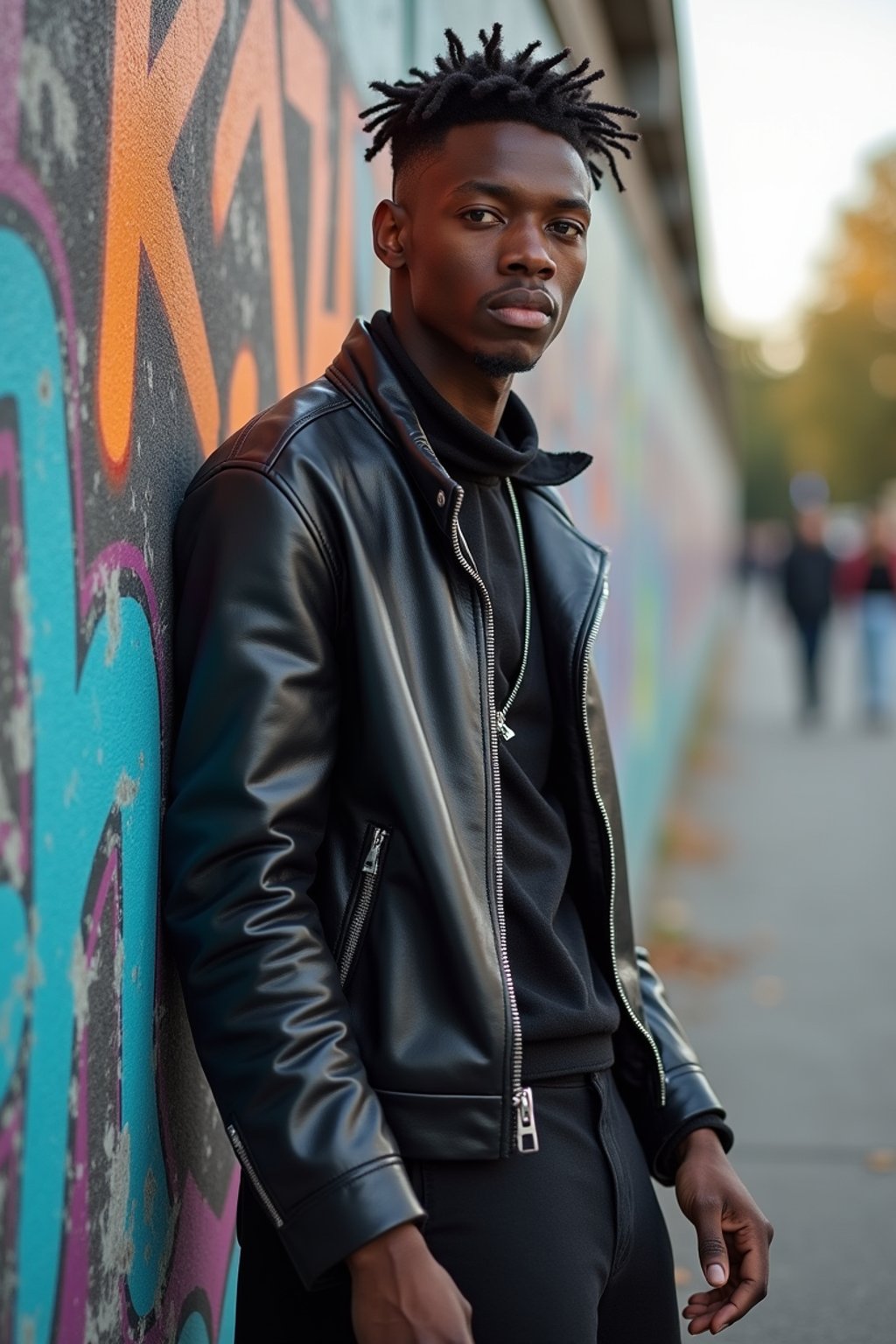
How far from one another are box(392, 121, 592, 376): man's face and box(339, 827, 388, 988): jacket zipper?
0.67 meters

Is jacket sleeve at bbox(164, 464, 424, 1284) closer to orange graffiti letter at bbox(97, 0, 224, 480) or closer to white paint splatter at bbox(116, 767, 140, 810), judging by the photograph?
white paint splatter at bbox(116, 767, 140, 810)

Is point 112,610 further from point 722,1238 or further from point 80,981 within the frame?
point 722,1238

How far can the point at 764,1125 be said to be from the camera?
17.0ft

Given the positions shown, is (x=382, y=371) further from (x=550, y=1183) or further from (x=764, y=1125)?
(x=764, y=1125)

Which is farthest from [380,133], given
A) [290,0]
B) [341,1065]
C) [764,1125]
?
[764,1125]

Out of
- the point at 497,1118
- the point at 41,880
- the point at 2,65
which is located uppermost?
the point at 2,65

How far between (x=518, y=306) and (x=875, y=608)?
14.7 m

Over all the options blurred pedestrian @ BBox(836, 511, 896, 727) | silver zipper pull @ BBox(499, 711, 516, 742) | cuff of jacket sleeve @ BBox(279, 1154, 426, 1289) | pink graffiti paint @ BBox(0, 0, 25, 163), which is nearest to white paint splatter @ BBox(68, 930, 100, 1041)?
cuff of jacket sleeve @ BBox(279, 1154, 426, 1289)

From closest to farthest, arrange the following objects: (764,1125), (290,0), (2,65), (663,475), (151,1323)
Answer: (2,65)
(151,1323)
(290,0)
(764,1125)
(663,475)

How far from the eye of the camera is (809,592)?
16.4 meters

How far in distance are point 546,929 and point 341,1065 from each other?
42 centimetres

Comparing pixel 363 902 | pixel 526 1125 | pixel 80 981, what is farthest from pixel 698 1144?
pixel 80 981

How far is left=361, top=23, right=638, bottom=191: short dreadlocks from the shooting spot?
1999 millimetres

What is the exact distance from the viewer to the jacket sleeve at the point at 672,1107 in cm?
226
